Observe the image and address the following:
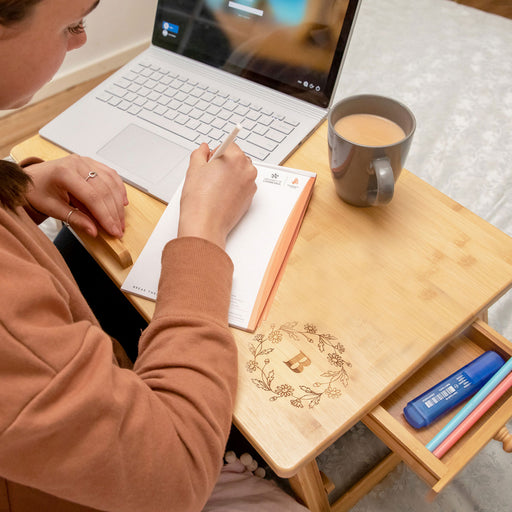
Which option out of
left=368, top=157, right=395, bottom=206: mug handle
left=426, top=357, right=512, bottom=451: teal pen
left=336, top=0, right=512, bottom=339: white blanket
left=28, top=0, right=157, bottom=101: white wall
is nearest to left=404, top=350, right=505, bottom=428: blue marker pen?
left=426, top=357, right=512, bottom=451: teal pen

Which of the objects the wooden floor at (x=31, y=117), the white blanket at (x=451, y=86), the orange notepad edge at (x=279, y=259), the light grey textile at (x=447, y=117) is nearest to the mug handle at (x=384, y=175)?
the orange notepad edge at (x=279, y=259)

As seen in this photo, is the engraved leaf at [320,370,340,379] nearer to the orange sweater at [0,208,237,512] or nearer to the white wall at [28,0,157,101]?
the orange sweater at [0,208,237,512]

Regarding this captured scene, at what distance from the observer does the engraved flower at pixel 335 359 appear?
526 millimetres

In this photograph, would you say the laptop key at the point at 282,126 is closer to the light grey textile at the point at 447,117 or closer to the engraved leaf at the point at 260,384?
the engraved leaf at the point at 260,384

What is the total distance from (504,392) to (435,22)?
159cm

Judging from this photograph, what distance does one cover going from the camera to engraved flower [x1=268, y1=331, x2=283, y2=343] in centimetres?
55

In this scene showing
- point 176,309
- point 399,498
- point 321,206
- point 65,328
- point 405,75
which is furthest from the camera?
point 405,75

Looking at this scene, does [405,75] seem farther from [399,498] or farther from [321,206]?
[399,498]

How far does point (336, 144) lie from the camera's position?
61cm

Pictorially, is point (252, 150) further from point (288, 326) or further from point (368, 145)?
point (288, 326)

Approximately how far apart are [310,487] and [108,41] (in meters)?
Answer: 1.87

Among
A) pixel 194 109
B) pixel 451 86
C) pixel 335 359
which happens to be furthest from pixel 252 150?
pixel 451 86

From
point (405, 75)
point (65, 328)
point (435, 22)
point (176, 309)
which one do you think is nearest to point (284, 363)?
point (176, 309)

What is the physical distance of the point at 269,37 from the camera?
2.56ft
